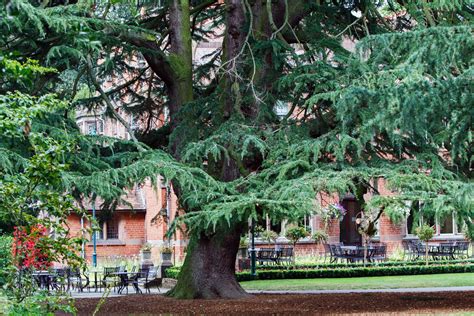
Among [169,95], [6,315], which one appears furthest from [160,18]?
[6,315]

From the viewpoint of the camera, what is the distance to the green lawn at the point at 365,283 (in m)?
24.4

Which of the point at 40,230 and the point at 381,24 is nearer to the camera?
the point at 40,230

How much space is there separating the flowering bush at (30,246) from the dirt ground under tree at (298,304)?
4.64 meters

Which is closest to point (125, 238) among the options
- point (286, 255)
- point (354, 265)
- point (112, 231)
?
point (112, 231)

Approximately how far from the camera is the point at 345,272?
2870 centimetres

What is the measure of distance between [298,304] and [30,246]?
7.70 metres

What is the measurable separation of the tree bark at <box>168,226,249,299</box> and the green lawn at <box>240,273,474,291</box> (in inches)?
179

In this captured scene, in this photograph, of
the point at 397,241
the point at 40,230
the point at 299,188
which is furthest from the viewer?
the point at 397,241

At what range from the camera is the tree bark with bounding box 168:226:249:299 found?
62.8 ft

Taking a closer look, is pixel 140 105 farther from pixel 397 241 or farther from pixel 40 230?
pixel 397 241

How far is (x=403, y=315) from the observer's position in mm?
15766

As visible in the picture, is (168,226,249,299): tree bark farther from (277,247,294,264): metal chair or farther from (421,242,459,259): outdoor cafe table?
(421,242,459,259): outdoor cafe table

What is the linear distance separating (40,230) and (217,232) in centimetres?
733

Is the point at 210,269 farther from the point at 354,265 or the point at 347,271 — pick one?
the point at 354,265
